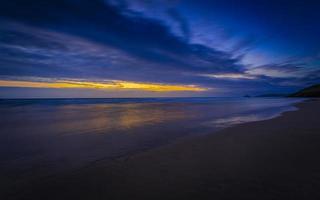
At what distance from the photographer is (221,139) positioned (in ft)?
24.0

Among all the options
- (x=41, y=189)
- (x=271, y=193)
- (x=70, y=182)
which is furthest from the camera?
(x=70, y=182)

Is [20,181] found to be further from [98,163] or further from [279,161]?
[279,161]

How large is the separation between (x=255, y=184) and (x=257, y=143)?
350 centimetres

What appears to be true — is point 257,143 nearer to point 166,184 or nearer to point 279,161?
point 279,161

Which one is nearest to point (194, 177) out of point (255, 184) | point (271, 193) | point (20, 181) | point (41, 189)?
point (255, 184)

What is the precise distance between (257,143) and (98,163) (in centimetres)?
565

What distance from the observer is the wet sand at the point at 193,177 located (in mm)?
3232

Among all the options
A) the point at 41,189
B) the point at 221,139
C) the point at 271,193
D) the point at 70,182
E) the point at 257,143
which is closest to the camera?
the point at 271,193

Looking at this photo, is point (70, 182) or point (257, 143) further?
point (257, 143)

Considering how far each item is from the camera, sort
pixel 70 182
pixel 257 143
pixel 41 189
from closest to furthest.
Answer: pixel 41 189
pixel 70 182
pixel 257 143

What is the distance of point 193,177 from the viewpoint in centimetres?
388

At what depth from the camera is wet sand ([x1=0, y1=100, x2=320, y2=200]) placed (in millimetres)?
3232

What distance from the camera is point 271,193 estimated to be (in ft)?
10.5

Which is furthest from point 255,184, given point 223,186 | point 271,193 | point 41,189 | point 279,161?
point 41,189
